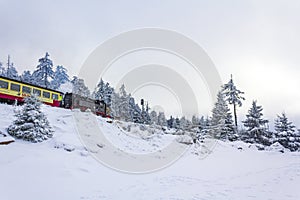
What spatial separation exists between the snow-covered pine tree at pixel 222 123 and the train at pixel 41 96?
657 inches

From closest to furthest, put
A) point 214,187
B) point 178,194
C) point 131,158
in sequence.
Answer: point 178,194
point 214,187
point 131,158

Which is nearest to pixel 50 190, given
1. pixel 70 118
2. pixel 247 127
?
pixel 70 118

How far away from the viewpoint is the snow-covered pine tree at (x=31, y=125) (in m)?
9.55

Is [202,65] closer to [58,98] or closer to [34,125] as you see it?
[34,125]

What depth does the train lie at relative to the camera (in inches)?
731

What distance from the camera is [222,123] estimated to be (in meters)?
28.7

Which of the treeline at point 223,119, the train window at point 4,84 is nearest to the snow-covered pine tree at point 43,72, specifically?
the treeline at point 223,119

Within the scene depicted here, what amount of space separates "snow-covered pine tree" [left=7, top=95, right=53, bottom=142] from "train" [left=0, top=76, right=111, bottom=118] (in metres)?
1.16

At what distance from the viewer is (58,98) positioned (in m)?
26.0

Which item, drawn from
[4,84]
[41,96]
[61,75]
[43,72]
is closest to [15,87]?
[4,84]

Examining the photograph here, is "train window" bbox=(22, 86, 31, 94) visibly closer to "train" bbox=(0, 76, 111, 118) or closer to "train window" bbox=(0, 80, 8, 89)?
"train" bbox=(0, 76, 111, 118)

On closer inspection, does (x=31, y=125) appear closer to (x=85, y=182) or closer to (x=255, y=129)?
(x=85, y=182)

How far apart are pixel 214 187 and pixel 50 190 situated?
5.66m

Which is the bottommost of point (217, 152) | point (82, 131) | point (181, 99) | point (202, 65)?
point (217, 152)
